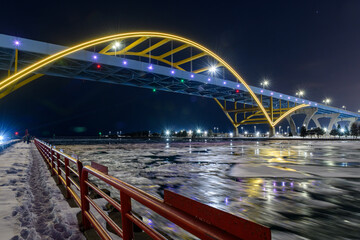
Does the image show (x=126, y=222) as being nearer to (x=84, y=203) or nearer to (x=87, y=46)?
(x=84, y=203)

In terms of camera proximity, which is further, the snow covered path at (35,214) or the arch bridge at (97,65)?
the arch bridge at (97,65)

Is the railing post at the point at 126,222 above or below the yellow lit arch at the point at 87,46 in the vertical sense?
below

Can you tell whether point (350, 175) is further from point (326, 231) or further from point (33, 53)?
point (33, 53)

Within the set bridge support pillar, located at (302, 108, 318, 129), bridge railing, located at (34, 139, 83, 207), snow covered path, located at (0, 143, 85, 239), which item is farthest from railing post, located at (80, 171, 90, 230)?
bridge support pillar, located at (302, 108, 318, 129)

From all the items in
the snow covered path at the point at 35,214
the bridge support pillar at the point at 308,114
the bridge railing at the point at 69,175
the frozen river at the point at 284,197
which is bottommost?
the frozen river at the point at 284,197

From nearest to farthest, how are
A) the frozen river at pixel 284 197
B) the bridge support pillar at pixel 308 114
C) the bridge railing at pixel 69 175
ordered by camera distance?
1. the frozen river at pixel 284 197
2. the bridge railing at pixel 69 175
3. the bridge support pillar at pixel 308 114

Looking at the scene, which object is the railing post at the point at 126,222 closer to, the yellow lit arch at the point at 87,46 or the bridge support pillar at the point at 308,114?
the yellow lit arch at the point at 87,46

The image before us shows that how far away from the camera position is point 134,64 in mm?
40531

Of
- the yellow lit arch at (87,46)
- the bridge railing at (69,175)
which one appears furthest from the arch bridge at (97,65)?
the bridge railing at (69,175)

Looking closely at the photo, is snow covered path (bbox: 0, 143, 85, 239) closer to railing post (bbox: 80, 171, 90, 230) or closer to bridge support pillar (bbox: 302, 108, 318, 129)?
railing post (bbox: 80, 171, 90, 230)

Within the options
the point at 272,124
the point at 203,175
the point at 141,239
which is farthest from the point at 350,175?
the point at 272,124

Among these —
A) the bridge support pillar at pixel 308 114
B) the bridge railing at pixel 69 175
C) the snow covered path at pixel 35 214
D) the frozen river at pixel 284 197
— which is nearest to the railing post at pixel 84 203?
the snow covered path at pixel 35 214

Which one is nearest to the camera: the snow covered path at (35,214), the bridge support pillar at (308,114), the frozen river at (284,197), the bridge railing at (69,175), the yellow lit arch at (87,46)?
the snow covered path at (35,214)

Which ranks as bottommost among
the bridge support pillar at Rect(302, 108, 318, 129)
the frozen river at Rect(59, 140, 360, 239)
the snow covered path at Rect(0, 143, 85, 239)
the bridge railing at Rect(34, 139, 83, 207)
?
the frozen river at Rect(59, 140, 360, 239)
